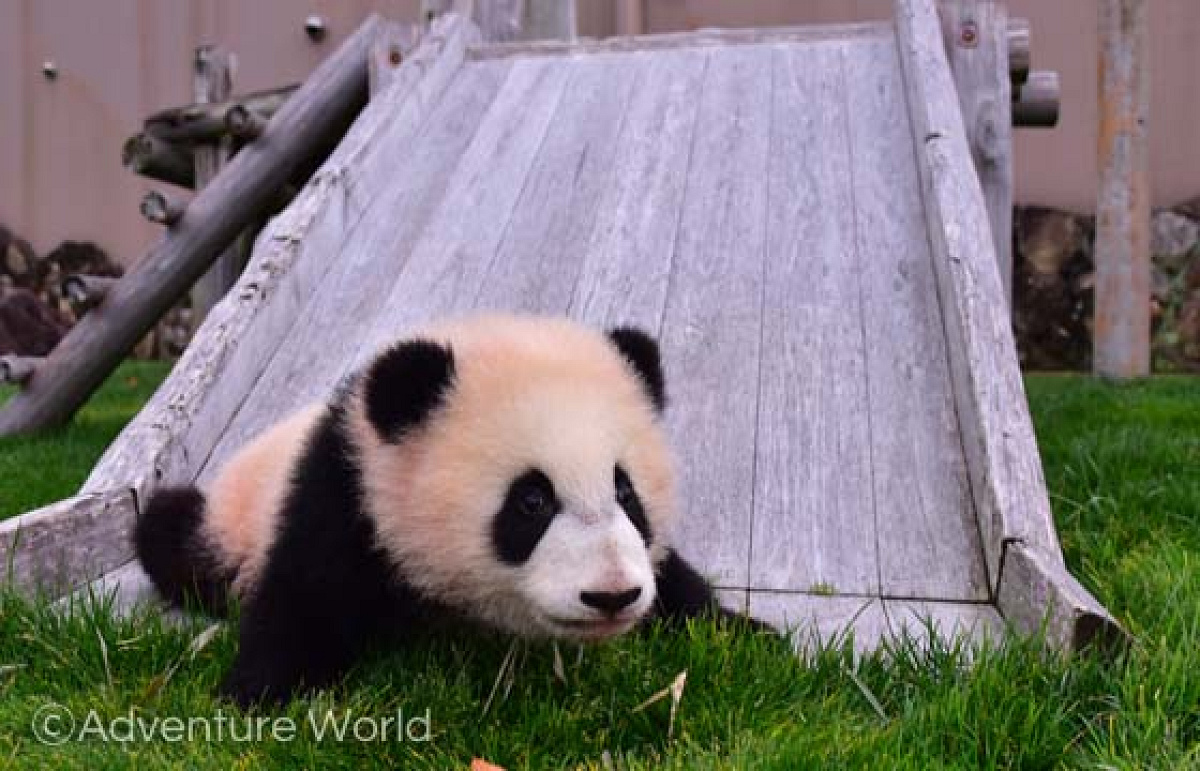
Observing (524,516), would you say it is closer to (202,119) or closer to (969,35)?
(969,35)

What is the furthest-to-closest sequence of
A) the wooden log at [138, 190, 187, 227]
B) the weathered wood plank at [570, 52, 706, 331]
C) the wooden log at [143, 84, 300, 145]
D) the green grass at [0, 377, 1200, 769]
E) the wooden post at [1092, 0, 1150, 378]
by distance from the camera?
the wooden post at [1092, 0, 1150, 378]
the wooden log at [143, 84, 300, 145]
the wooden log at [138, 190, 187, 227]
the weathered wood plank at [570, 52, 706, 331]
the green grass at [0, 377, 1200, 769]

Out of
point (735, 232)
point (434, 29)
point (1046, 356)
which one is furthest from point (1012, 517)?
point (1046, 356)

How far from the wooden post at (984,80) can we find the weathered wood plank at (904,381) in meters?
0.35

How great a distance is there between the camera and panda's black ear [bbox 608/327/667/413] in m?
2.53

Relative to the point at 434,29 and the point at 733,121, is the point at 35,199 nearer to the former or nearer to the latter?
the point at 434,29

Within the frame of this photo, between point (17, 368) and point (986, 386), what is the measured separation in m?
4.78

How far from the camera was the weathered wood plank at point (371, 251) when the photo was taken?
3.58 metres

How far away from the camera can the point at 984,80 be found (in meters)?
4.79

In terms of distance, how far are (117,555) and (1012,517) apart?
2225 millimetres

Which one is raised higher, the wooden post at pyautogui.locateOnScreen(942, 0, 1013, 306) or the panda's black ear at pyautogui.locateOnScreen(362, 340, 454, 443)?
the wooden post at pyautogui.locateOnScreen(942, 0, 1013, 306)

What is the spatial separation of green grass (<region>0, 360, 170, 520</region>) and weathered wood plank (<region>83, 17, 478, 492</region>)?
1.09 meters

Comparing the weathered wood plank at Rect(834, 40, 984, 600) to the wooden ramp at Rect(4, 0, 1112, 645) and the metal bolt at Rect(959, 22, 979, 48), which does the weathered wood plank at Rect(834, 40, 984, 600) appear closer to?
the wooden ramp at Rect(4, 0, 1112, 645)

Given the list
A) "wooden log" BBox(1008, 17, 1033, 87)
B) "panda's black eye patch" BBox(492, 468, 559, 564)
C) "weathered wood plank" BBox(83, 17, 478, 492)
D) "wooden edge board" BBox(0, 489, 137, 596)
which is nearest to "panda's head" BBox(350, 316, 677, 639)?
"panda's black eye patch" BBox(492, 468, 559, 564)

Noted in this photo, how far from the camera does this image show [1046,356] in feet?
35.1
